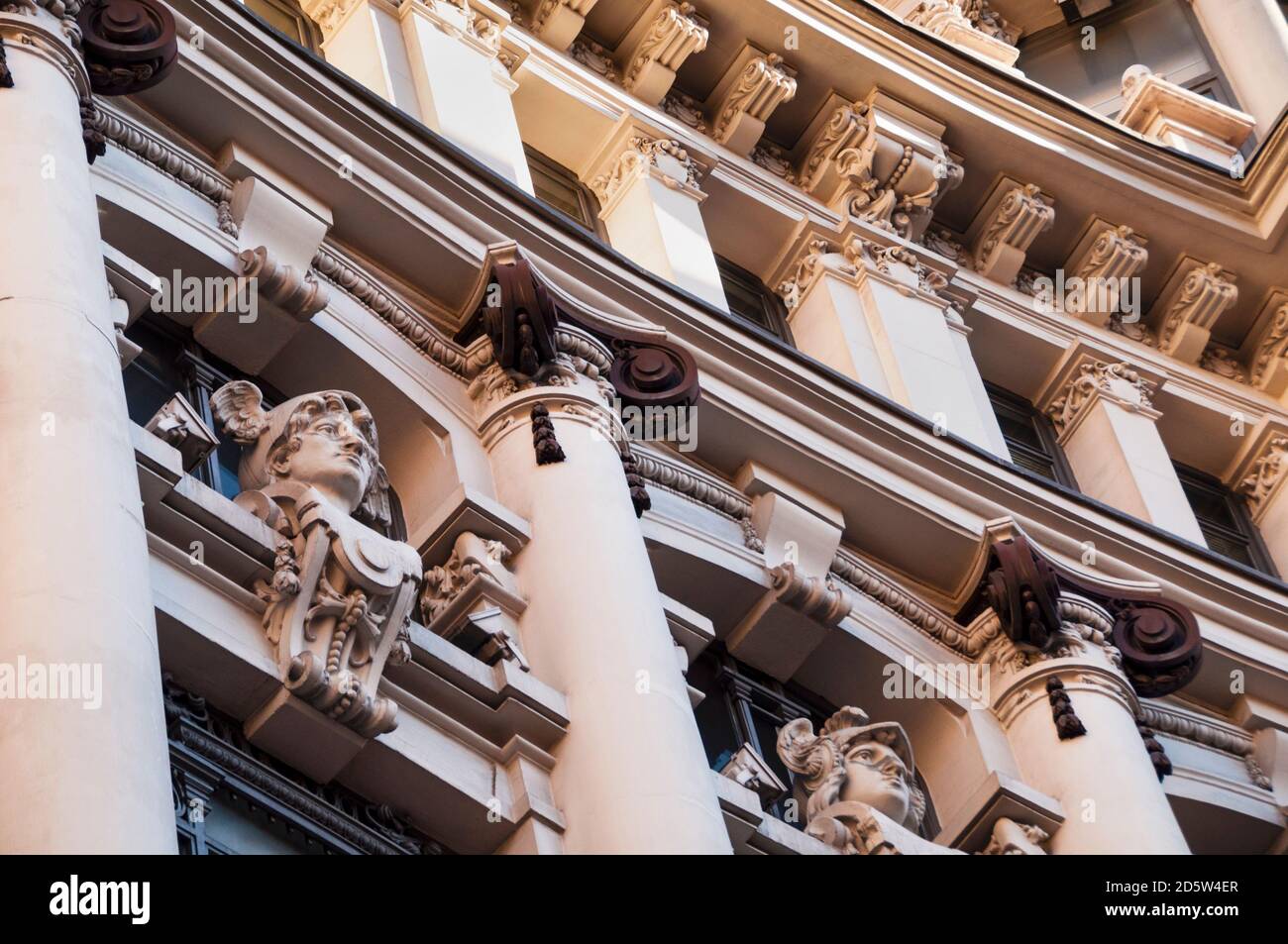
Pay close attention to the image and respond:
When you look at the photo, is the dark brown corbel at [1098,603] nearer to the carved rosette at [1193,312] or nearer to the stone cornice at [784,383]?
the stone cornice at [784,383]

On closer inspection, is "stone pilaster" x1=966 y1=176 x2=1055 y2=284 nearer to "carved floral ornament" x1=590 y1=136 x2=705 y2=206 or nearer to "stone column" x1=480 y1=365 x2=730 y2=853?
"carved floral ornament" x1=590 y1=136 x2=705 y2=206

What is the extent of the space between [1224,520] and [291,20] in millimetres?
10194

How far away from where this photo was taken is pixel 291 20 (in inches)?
792

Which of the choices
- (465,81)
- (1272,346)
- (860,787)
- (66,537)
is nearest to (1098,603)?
(860,787)

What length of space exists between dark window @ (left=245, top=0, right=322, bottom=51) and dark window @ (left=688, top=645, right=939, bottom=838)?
Answer: 6222mm

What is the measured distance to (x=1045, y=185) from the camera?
80.4ft

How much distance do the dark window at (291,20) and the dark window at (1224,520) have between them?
9138 millimetres

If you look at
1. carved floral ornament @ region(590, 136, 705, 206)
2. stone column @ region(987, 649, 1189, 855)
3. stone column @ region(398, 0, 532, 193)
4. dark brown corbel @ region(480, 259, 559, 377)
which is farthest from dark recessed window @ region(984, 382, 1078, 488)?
dark brown corbel @ region(480, 259, 559, 377)

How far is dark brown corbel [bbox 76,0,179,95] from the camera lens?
15023 millimetres

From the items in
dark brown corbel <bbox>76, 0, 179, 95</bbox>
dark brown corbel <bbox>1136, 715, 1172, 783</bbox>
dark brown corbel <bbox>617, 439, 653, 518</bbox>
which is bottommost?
dark brown corbel <bbox>1136, 715, 1172, 783</bbox>

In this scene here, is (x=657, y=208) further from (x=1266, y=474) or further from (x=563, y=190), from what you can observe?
(x=1266, y=474)

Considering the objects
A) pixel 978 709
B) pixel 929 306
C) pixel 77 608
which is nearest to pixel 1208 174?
pixel 929 306

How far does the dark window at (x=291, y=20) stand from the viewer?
65.2ft

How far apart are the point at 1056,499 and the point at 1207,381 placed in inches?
239
